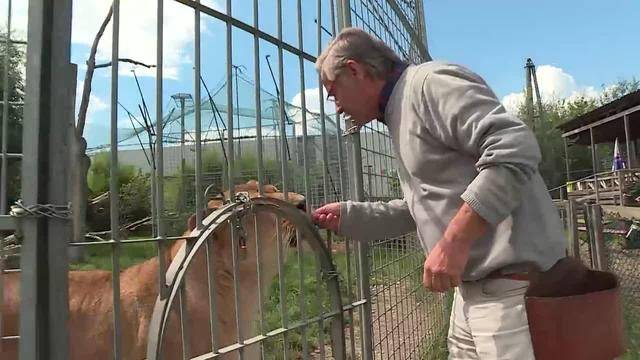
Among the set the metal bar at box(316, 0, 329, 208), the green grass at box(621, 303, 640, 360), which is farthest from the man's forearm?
the green grass at box(621, 303, 640, 360)

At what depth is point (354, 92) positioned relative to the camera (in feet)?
7.94

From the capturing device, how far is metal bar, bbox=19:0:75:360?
163cm

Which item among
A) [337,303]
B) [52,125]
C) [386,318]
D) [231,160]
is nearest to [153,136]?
[231,160]

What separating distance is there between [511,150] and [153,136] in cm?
125

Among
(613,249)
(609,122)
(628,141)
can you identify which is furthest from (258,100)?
(609,122)

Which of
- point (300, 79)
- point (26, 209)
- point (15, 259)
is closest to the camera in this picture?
point (26, 209)

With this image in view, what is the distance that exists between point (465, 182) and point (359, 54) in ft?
2.17

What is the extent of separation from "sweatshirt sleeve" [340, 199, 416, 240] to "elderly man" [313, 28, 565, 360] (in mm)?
410

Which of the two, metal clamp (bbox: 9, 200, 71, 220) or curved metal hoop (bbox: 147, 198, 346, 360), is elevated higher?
metal clamp (bbox: 9, 200, 71, 220)

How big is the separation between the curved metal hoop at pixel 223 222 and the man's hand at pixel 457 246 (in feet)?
2.78

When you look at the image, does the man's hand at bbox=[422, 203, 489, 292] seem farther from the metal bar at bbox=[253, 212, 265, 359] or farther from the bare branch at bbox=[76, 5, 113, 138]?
the bare branch at bbox=[76, 5, 113, 138]

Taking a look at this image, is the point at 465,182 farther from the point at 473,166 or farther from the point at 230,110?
the point at 230,110

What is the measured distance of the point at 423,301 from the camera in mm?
5730

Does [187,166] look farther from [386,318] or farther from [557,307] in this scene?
[386,318]
